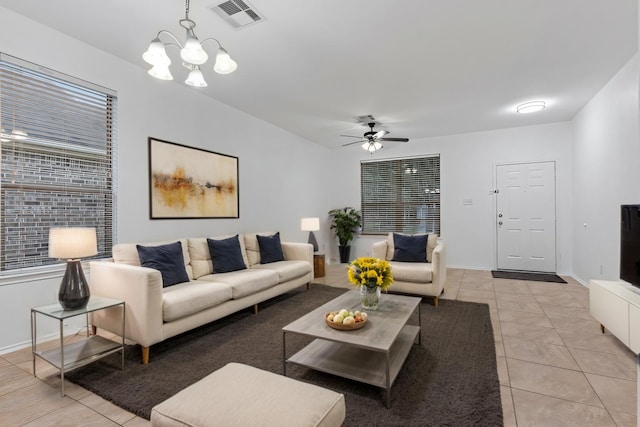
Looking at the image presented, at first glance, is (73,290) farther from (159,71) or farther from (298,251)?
(298,251)

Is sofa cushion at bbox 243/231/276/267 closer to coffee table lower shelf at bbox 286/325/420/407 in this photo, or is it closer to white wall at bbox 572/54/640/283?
coffee table lower shelf at bbox 286/325/420/407

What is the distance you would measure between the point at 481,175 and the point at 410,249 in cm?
268

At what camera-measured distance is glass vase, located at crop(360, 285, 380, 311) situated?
2465mm

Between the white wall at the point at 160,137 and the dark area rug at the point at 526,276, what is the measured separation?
3.59m

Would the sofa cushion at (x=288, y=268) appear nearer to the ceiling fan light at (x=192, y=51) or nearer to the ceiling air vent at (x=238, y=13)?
the ceiling fan light at (x=192, y=51)

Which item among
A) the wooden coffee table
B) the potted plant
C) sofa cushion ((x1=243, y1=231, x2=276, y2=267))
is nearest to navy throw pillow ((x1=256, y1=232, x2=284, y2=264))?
sofa cushion ((x1=243, y1=231, x2=276, y2=267))

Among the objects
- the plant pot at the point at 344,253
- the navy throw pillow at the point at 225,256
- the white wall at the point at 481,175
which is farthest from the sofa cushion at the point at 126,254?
the white wall at the point at 481,175

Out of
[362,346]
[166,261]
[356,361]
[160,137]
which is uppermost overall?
[160,137]

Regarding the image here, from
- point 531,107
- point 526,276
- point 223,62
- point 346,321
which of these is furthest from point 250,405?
point 526,276

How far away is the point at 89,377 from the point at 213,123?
312 centimetres

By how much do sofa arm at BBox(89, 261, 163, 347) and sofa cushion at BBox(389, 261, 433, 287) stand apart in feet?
8.97

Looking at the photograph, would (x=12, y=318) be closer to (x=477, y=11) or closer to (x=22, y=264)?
(x=22, y=264)

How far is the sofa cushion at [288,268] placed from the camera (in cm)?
383

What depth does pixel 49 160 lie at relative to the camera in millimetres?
2691
